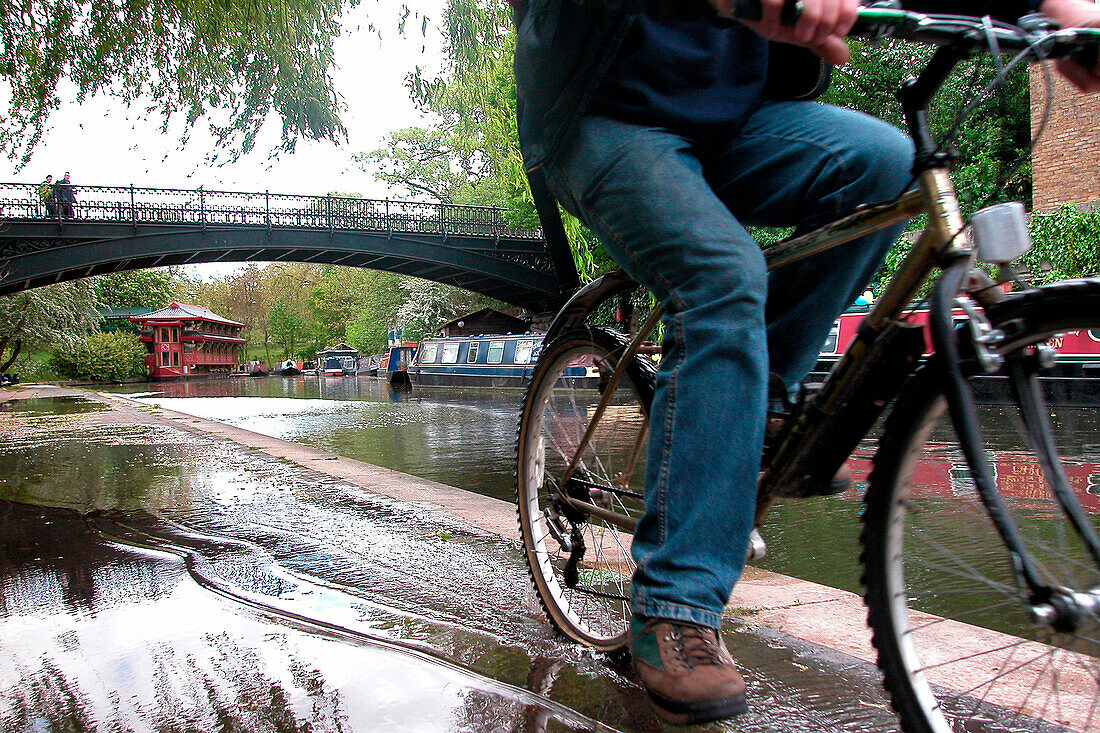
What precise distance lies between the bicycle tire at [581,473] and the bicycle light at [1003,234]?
2.97ft

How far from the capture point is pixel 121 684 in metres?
1.79

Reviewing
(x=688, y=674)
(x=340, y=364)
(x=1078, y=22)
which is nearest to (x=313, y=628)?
(x=688, y=674)

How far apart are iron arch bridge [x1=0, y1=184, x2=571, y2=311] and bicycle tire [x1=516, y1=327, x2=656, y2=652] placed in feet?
79.7

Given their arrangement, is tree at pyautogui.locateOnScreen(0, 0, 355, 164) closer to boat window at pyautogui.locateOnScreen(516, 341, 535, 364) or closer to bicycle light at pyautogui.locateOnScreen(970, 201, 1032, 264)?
bicycle light at pyautogui.locateOnScreen(970, 201, 1032, 264)

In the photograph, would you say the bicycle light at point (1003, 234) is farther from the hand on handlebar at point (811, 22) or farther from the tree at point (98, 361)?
the tree at point (98, 361)

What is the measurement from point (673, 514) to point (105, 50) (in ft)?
24.3

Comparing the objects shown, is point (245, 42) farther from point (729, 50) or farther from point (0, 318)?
point (0, 318)

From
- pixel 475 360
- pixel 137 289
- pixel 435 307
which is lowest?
pixel 475 360

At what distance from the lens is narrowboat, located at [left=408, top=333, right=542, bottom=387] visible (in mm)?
25625

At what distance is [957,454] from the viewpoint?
3.77ft

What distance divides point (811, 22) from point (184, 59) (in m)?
7.24

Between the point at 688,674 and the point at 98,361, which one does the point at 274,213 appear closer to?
the point at 98,361

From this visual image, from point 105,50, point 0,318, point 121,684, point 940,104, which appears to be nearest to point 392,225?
point 0,318

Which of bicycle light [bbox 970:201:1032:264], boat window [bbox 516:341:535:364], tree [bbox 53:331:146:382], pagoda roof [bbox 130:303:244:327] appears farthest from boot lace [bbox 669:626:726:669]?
pagoda roof [bbox 130:303:244:327]
